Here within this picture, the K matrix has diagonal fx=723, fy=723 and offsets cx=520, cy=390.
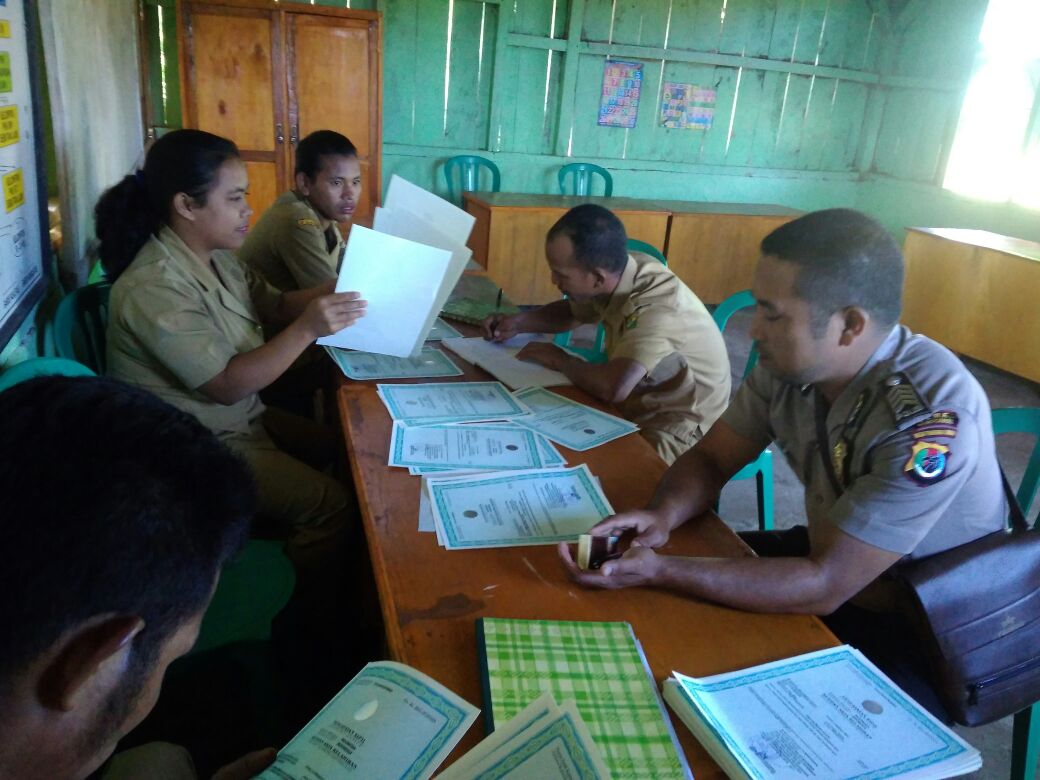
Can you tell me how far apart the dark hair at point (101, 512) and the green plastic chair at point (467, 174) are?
5.32m

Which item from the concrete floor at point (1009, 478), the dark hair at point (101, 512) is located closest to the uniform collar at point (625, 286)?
the concrete floor at point (1009, 478)

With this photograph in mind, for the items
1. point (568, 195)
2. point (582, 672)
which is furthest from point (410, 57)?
point (582, 672)

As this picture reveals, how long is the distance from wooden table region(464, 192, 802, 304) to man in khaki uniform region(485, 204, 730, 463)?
3071mm

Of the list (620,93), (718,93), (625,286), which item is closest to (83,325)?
(625,286)

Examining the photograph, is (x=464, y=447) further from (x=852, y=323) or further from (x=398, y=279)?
(x=852, y=323)

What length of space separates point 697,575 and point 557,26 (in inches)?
215

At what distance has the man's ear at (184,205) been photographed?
1607 mm

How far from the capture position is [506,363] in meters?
1.94

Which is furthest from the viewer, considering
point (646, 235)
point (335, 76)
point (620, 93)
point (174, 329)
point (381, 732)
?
point (620, 93)

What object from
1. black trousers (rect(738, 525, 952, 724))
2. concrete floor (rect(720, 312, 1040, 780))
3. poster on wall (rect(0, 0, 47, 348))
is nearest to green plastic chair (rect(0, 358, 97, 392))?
poster on wall (rect(0, 0, 47, 348))

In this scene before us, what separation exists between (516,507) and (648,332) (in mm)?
815

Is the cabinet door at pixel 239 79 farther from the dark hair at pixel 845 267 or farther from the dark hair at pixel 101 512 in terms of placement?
the dark hair at pixel 101 512

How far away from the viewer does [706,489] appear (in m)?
1.26

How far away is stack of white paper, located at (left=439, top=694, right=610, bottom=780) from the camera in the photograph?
0.63 meters
